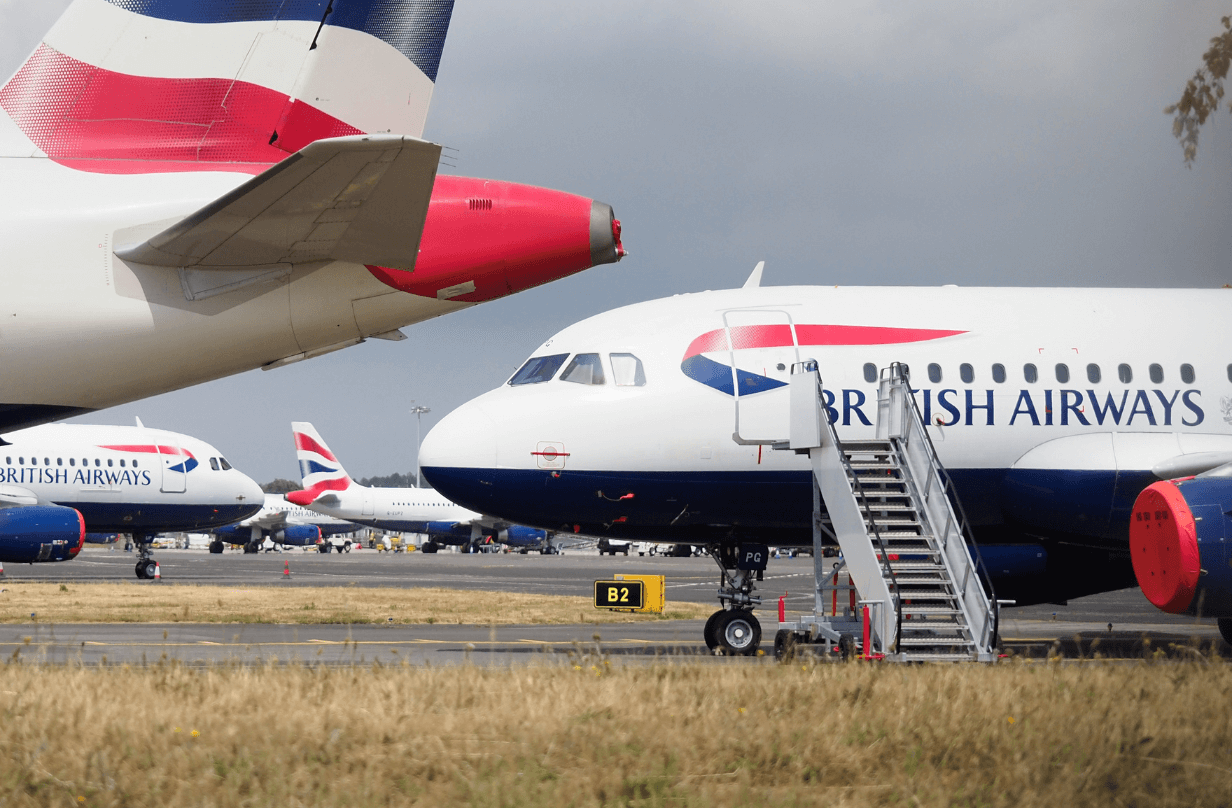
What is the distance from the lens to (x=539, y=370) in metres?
15.9

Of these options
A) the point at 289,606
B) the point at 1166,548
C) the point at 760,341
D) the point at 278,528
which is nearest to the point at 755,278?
the point at 760,341

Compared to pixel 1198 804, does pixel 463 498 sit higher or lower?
higher

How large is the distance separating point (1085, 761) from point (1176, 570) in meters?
6.69

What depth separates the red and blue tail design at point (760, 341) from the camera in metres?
15.3

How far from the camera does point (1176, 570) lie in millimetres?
11914

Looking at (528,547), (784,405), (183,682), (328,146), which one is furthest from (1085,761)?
(528,547)

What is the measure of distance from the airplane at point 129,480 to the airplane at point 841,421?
29.5m

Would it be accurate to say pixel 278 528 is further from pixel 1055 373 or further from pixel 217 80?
pixel 217 80

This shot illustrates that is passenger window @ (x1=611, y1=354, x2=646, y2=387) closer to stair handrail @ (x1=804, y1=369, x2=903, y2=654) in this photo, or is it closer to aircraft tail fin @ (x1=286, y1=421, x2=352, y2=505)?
stair handrail @ (x1=804, y1=369, x2=903, y2=654)

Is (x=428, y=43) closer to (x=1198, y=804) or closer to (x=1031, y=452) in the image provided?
(x=1198, y=804)

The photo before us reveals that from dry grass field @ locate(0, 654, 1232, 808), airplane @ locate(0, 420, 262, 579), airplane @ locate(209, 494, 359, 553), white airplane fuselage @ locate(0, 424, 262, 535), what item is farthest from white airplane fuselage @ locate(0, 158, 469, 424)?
airplane @ locate(209, 494, 359, 553)

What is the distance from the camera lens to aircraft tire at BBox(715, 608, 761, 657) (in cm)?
1483

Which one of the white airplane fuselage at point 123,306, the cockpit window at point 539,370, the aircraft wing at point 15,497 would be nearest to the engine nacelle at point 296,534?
the aircraft wing at point 15,497

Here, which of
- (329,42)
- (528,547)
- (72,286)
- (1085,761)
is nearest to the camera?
(1085,761)
